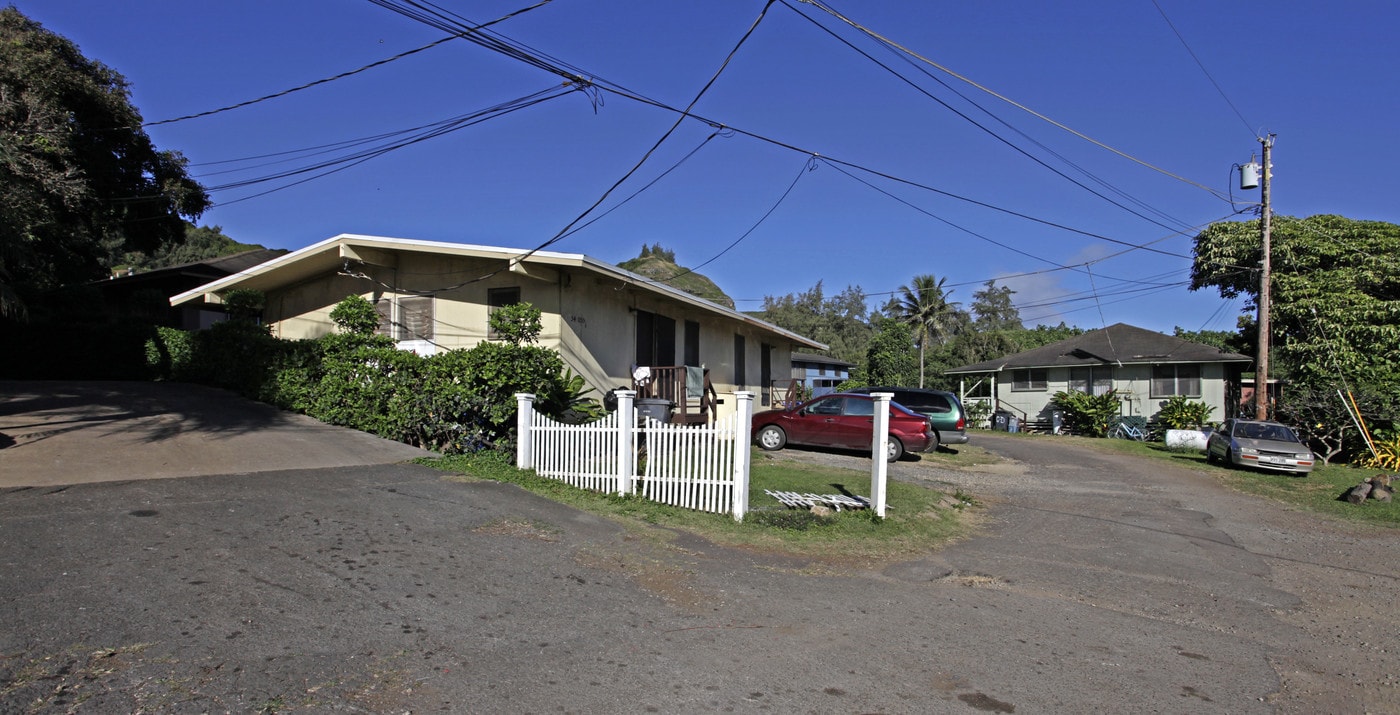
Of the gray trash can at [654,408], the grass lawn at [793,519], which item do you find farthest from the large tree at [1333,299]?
the gray trash can at [654,408]

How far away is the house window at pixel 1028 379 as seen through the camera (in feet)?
111

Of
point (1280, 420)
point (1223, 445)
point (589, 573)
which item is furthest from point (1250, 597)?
point (1280, 420)

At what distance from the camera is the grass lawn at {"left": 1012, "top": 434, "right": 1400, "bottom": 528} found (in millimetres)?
12281

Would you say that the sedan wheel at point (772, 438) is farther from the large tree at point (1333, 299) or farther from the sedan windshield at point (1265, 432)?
the large tree at point (1333, 299)

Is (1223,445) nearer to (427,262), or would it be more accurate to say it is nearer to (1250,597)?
(1250,597)

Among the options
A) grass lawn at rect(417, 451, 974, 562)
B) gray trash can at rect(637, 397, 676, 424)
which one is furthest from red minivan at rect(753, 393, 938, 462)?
grass lawn at rect(417, 451, 974, 562)

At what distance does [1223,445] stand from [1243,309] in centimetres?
1362

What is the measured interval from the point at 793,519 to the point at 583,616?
405 centimetres

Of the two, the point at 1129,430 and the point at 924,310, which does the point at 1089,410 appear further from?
the point at 924,310

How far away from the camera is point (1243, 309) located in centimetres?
2927

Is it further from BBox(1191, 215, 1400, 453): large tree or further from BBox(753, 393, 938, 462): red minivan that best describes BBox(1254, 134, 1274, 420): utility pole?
BBox(753, 393, 938, 462): red minivan

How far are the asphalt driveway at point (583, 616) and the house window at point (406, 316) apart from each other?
570cm

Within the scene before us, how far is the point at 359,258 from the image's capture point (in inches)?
545

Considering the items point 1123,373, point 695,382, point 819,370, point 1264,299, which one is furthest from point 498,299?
point 819,370
